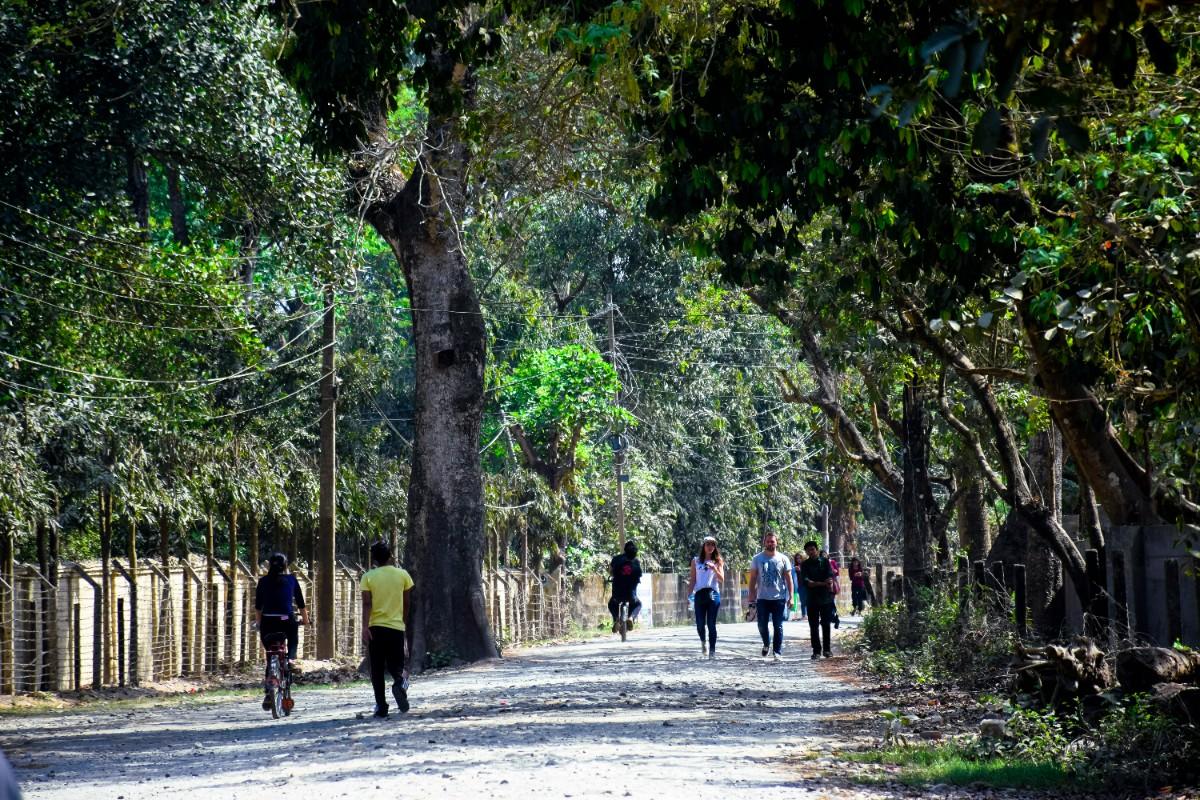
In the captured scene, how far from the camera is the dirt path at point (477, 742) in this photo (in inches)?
378

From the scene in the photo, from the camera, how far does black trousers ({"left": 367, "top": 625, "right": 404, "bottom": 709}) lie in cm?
1448

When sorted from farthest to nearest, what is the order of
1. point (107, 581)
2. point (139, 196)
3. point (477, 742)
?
point (139, 196) < point (107, 581) < point (477, 742)

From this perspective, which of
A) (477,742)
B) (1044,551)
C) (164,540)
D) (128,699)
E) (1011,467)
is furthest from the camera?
(164,540)

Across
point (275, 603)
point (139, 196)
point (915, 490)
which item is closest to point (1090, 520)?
point (915, 490)

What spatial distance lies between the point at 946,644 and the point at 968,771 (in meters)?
8.35

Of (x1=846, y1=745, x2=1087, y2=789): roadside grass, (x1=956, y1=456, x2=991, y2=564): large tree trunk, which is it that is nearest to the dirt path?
(x1=846, y1=745, x2=1087, y2=789): roadside grass

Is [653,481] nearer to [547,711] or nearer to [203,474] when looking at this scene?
[203,474]

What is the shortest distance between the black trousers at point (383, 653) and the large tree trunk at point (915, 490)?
12.4 metres

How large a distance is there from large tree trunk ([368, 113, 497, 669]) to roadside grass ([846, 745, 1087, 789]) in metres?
13.5

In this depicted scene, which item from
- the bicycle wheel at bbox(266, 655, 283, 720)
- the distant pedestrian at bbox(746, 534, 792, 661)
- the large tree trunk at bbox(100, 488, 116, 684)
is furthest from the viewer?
the distant pedestrian at bbox(746, 534, 792, 661)

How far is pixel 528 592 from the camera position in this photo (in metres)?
38.0

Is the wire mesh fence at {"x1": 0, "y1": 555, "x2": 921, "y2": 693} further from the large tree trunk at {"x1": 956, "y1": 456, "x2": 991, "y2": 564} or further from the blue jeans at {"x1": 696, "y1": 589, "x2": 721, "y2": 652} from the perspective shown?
the blue jeans at {"x1": 696, "y1": 589, "x2": 721, "y2": 652}

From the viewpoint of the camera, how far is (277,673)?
15.9 meters

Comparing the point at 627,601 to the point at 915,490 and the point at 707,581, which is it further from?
the point at 707,581
